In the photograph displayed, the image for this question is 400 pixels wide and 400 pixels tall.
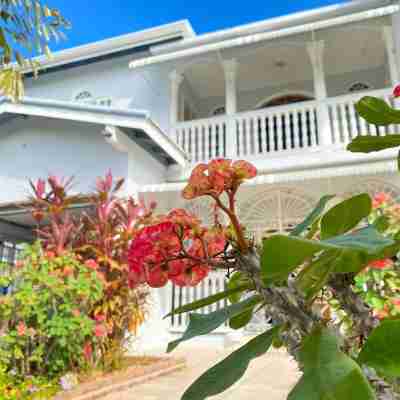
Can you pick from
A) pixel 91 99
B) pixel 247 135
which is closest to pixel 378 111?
pixel 247 135

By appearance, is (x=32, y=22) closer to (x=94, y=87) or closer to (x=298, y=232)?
(x=298, y=232)

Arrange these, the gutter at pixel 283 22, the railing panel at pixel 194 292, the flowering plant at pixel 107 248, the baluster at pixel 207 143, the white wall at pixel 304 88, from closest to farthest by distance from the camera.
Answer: the flowering plant at pixel 107 248 → the railing panel at pixel 194 292 → the gutter at pixel 283 22 → the baluster at pixel 207 143 → the white wall at pixel 304 88

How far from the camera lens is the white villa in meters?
7.44

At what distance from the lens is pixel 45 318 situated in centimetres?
407

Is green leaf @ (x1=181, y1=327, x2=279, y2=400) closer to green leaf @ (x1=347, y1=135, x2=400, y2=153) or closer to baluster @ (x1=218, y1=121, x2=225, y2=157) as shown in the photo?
green leaf @ (x1=347, y1=135, x2=400, y2=153)

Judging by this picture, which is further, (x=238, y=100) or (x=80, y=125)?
(x=238, y=100)

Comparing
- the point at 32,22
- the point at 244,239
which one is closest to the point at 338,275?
the point at 244,239

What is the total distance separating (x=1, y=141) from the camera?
866 cm

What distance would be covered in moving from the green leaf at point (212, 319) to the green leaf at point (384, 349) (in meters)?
0.23

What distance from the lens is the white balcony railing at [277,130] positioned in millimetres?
7719

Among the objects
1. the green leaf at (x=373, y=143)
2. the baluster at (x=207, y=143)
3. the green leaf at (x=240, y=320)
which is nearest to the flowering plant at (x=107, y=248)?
the baluster at (x=207, y=143)

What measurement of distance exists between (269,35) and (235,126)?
2060mm

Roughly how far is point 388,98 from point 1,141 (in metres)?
8.58

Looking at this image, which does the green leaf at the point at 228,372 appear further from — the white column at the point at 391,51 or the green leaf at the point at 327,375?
the white column at the point at 391,51
